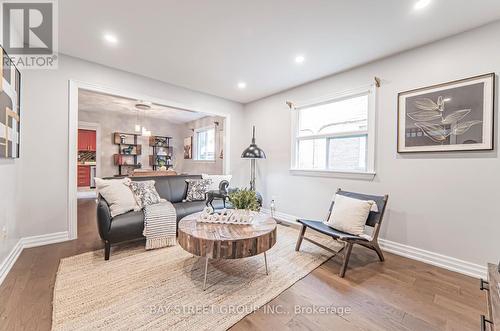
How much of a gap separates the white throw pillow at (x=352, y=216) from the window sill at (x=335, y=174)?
593 millimetres

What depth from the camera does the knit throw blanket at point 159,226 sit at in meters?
2.61

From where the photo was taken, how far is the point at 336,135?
3.44 metres

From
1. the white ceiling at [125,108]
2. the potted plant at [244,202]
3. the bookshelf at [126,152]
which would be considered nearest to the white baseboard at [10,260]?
the potted plant at [244,202]

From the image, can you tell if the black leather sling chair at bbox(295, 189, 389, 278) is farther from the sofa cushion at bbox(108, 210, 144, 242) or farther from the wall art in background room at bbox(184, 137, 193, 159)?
the wall art in background room at bbox(184, 137, 193, 159)

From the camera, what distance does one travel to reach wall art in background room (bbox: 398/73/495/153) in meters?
2.15

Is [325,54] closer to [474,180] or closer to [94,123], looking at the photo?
[474,180]

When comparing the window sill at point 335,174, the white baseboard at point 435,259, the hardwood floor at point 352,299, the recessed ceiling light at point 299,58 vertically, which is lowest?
the hardwood floor at point 352,299

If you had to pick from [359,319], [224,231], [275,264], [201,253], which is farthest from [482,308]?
[201,253]

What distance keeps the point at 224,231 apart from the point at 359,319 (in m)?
1.26

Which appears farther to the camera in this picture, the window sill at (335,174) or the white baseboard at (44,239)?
the window sill at (335,174)

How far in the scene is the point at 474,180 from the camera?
222 cm

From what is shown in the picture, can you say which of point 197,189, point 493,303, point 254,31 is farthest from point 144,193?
point 493,303

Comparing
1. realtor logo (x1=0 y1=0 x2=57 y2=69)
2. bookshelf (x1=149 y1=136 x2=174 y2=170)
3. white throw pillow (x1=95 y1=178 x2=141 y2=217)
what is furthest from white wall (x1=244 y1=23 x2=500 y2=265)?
bookshelf (x1=149 y1=136 x2=174 y2=170)

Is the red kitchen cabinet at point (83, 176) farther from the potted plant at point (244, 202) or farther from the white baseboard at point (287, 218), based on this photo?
the potted plant at point (244, 202)
